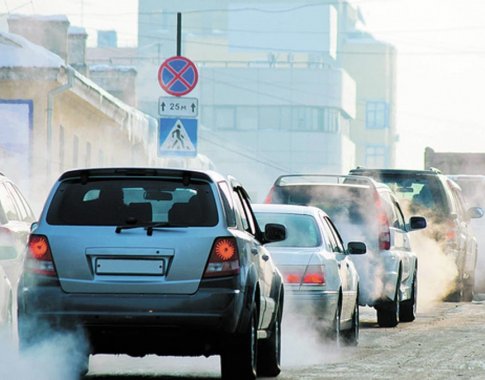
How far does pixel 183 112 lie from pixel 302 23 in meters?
117

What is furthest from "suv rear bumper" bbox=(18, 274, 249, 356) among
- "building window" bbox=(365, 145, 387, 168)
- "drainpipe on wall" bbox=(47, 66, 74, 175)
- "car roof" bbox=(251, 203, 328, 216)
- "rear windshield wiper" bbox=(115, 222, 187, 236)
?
"building window" bbox=(365, 145, 387, 168)

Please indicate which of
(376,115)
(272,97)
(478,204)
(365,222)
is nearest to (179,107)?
(365,222)

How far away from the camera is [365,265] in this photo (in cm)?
2000

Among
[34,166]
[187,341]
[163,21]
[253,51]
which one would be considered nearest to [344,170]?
[253,51]

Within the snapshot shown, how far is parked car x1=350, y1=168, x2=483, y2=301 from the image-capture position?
2661cm

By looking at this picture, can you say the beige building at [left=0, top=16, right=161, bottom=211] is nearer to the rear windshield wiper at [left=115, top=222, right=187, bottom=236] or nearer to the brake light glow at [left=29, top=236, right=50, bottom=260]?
the brake light glow at [left=29, top=236, right=50, bottom=260]

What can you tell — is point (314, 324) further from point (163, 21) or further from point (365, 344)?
point (163, 21)

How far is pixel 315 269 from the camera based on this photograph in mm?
15961

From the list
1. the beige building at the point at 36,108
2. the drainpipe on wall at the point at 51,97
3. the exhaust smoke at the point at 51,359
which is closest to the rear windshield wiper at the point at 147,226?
the exhaust smoke at the point at 51,359

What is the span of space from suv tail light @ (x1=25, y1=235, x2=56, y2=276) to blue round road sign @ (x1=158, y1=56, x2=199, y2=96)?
699 inches

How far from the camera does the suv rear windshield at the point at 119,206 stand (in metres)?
11.7

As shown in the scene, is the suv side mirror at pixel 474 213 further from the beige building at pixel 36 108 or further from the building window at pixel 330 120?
the building window at pixel 330 120

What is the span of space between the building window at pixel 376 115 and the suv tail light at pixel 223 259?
513 ft

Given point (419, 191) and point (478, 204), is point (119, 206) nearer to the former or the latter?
point (419, 191)
